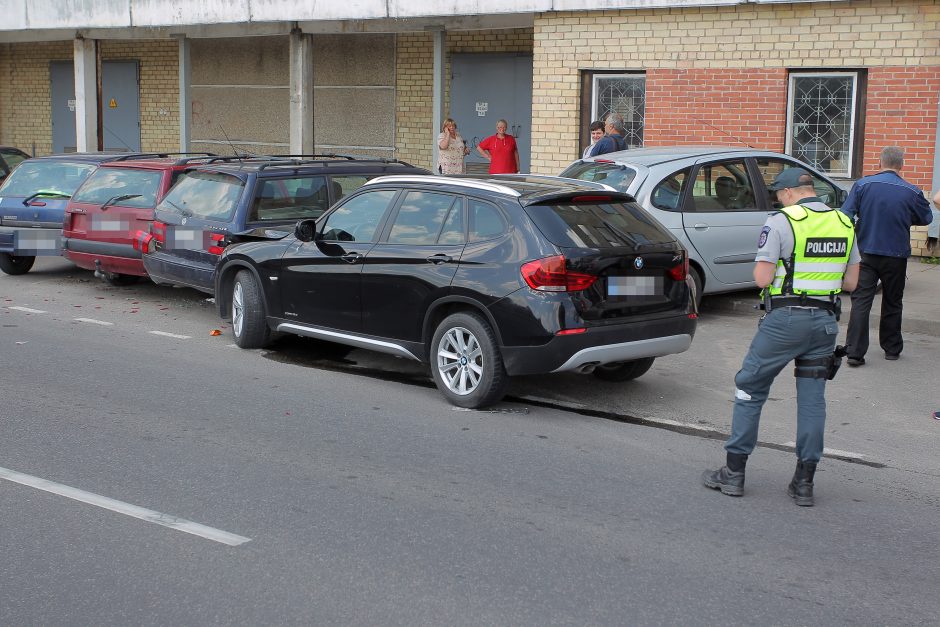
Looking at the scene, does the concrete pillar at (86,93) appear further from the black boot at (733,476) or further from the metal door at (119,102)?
the black boot at (733,476)

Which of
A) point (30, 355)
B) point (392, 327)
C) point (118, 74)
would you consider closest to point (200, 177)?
point (30, 355)

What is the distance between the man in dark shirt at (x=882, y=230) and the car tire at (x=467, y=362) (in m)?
3.10

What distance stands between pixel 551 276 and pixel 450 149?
10569mm

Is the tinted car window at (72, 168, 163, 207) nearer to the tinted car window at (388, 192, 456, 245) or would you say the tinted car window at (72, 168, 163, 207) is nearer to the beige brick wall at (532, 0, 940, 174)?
the tinted car window at (388, 192, 456, 245)

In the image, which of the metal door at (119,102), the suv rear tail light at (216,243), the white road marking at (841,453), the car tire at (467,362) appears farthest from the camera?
the metal door at (119,102)

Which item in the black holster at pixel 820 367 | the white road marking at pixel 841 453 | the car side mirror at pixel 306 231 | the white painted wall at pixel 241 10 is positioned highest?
the white painted wall at pixel 241 10

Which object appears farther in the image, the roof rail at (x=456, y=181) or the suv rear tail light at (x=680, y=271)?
the suv rear tail light at (x=680, y=271)

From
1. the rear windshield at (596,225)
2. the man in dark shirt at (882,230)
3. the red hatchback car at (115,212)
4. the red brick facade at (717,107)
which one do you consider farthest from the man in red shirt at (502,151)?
the rear windshield at (596,225)

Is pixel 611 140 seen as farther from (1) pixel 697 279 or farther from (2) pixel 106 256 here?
(2) pixel 106 256

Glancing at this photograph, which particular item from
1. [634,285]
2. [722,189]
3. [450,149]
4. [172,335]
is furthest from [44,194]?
[634,285]

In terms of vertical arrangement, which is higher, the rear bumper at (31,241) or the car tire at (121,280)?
the rear bumper at (31,241)

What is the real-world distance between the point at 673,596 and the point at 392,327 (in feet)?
13.5

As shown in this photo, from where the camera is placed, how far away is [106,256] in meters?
12.6

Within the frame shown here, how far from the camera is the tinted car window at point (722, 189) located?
11.2m
